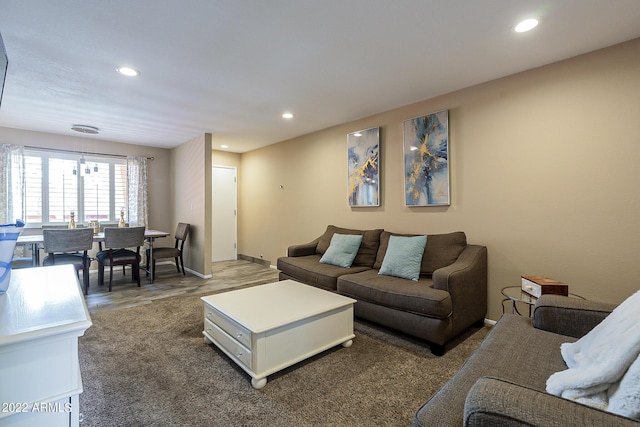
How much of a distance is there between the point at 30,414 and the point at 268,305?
5.32ft

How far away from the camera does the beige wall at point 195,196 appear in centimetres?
486

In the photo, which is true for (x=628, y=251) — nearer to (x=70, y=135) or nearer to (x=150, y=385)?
(x=150, y=385)

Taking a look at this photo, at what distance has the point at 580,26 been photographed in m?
2.05

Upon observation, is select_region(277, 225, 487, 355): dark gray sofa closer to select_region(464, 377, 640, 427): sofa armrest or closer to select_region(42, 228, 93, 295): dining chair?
select_region(464, 377, 640, 427): sofa armrest

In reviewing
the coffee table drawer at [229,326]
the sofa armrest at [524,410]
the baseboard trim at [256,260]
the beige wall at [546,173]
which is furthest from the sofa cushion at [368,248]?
the sofa armrest at [524,410]

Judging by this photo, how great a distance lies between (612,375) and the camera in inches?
34.8

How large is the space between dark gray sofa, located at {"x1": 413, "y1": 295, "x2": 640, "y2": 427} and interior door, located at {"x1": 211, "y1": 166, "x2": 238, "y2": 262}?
18.4 ft

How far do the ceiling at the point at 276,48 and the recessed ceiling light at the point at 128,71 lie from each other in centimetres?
6

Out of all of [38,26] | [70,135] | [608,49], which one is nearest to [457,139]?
[608,49]

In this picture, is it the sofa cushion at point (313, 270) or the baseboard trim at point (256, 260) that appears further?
the baseboard trim at point (256, 260)

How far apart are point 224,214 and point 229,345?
454 centimetres

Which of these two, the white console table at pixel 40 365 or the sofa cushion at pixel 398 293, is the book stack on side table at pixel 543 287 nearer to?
the sofa cushion at pixel 398 293

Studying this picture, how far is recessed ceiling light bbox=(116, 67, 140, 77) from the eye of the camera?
8.64 feet

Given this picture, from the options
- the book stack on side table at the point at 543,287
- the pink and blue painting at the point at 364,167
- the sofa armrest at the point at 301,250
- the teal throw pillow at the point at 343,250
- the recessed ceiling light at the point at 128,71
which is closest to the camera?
the book stack on side table at the point at 543,287
